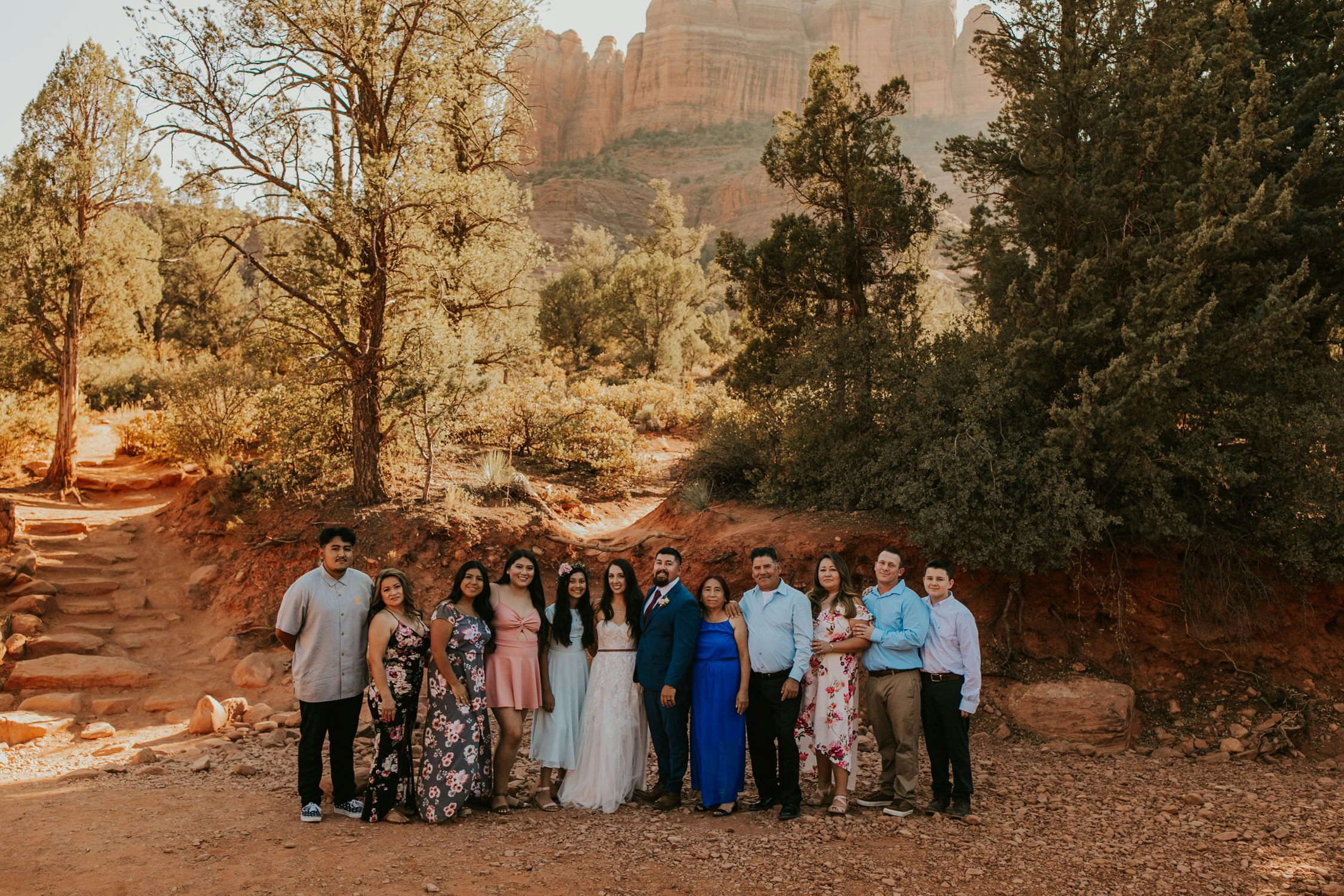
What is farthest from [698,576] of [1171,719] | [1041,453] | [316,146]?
[316,146]

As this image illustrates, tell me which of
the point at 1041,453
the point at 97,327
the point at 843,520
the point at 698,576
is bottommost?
the point at 698,576

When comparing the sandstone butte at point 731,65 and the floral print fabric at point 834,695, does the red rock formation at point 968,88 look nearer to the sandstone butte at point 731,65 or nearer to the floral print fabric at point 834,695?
the sandstone butte at point 731,65

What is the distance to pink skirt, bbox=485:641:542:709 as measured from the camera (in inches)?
223

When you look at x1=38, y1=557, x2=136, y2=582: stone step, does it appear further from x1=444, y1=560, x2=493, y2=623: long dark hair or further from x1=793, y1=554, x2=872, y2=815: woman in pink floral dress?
x1=793, y1=554, x2=872, y2=815: woman in pink floral dress

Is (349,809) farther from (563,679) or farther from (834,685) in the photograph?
(834,685)

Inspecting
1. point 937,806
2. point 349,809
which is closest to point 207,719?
point 349,809

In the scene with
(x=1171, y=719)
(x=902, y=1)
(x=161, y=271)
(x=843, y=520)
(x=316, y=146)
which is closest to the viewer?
(x=1171, y=719)

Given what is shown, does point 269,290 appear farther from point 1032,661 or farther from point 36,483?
point 1032,661

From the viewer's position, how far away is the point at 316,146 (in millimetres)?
10703

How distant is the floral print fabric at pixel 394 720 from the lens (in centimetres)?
543

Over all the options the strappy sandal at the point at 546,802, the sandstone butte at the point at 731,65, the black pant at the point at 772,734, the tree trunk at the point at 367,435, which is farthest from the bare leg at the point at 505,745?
the sandstone butte at the point at 731,65

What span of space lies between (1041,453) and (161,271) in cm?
2637

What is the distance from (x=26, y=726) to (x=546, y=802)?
515 cm

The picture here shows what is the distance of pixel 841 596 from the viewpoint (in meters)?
5.85
